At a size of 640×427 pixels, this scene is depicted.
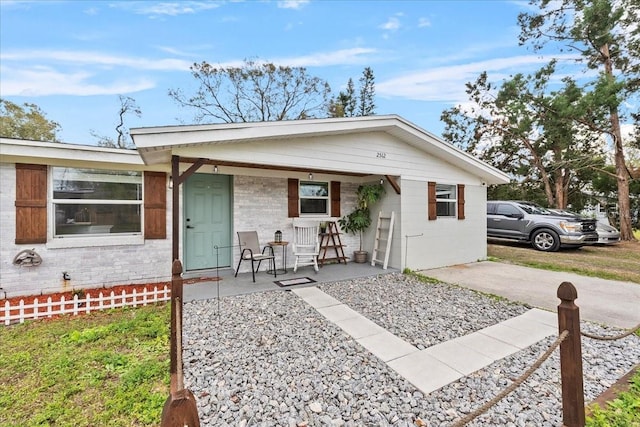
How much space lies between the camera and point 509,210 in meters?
10.5

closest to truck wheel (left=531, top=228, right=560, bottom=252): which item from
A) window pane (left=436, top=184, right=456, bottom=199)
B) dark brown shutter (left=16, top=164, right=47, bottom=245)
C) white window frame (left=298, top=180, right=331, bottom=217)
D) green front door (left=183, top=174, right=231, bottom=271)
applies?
window pane (left=436, top=184, right=456, bottom=199)

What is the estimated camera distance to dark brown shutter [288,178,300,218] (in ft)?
21.9

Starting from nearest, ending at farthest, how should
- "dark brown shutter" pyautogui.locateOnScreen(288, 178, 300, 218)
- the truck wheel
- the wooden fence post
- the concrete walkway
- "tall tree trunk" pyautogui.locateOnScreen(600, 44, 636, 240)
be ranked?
the wooden fence post
the concrete walkway
"dark brown shutter" pyautogui.locateOnScreen(288, 178, 300, 218)
the truck wheel
"tall tree trunk" pyautogui.locateOnScreen(600, 44, 636, 240)

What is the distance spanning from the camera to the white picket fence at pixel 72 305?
12.4ft

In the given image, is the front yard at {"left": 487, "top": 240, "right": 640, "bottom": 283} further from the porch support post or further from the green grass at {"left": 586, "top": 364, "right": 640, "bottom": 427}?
the porch support post

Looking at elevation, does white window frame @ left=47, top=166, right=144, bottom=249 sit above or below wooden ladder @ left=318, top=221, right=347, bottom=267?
above

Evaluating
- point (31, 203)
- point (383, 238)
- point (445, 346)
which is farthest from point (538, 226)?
point (31, 203)

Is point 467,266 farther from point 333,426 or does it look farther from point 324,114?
point 324,114

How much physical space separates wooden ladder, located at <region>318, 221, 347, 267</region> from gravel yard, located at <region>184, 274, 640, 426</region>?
9.12 feet

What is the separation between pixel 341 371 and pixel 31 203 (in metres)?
5.38

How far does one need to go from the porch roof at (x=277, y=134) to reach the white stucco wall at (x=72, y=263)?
1723 mm

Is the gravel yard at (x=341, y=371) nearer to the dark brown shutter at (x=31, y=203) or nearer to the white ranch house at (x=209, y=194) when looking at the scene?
the white ranch house at (x=209, y=194)

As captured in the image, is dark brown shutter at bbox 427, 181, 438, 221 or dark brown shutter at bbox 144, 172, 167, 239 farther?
dark brown shutter at bbox 427, 181, 438, 221

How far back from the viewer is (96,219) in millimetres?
5137
